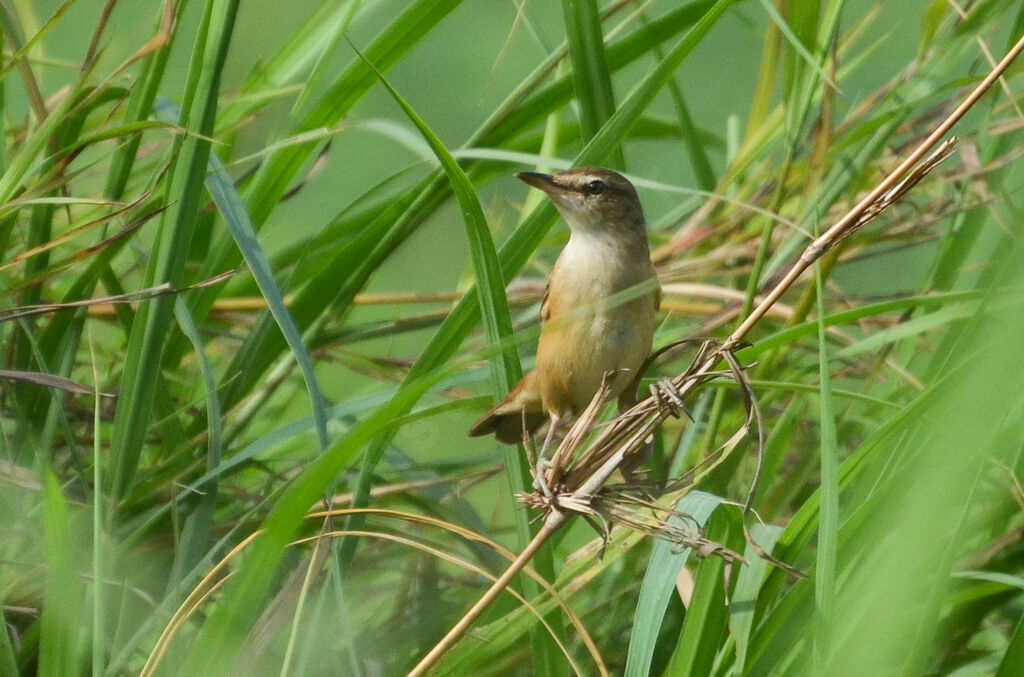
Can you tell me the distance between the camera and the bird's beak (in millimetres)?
2324

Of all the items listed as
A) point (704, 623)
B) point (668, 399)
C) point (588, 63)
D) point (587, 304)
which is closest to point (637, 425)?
point (668, 399)

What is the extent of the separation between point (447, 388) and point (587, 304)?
39 cm

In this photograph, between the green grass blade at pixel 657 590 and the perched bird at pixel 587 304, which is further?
the perched bird at pixel 587 304

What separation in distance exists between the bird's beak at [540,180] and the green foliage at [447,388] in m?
0.10

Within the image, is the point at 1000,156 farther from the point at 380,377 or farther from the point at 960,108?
the point at 380,377

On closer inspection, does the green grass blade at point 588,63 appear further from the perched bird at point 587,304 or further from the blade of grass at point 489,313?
the blade of grass at point 489,313

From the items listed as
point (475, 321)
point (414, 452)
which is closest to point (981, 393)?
point (475, 321)

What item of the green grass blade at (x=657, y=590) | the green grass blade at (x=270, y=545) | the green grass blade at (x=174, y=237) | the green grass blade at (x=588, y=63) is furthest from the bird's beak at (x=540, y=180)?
the green grass blade at (x=270, y=545)

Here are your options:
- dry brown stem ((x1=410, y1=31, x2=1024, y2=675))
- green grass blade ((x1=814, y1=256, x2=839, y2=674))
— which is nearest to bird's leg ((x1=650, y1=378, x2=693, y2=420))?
dry brown stem ((x1=410, y1=31, x2=1024, y2=675))

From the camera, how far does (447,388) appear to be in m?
2.47

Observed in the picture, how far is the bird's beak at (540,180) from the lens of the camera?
2324 mm

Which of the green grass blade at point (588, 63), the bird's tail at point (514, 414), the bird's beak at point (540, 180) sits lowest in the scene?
the bird's tail at point (514, 414)

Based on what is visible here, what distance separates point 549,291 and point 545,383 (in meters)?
0.29

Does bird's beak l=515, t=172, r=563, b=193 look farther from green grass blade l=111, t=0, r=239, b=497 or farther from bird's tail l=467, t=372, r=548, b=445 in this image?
green grass blade l=111, t=0, r=239, b=497
